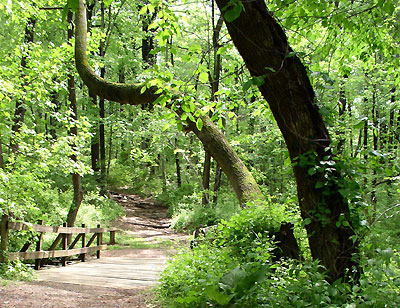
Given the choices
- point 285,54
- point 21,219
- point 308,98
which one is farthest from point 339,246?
point 21,219

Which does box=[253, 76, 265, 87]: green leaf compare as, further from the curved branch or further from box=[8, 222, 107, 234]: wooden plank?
box=[8, 222, 107, 234]: wooden plank

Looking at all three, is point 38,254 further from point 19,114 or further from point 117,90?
point 19,114

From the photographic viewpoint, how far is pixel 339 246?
113 inches

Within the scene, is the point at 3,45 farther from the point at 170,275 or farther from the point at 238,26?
the point at 238,26

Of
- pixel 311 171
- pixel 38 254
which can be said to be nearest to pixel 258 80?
pixel 311 171

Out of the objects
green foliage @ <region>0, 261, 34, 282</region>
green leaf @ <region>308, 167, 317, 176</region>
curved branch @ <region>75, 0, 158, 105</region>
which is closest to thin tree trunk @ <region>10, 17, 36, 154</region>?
green foliage @ <region>0, 261, 34, 282</region>

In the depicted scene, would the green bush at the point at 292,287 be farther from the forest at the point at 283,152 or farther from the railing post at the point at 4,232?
the railing post at the point at 4,232

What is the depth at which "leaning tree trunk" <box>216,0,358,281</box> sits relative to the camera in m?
2.88

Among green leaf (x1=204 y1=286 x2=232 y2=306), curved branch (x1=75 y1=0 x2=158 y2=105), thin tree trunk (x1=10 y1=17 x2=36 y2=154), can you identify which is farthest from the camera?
thin tree trunk (x1=10 y1=17 x2=36 y2=154)

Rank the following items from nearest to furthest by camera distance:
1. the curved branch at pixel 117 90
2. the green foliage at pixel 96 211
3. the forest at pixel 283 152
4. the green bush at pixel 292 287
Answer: the green bush at pixel 292 287 → the forest at pixel 283 152 → the curved branch at pixel 117 90 → the green foliage at pixel 96 211

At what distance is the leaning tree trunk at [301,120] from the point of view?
9.45ft

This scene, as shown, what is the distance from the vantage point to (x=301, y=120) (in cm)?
296

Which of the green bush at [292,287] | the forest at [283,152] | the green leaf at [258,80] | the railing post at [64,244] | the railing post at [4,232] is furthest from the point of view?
the railing post at [64,244]

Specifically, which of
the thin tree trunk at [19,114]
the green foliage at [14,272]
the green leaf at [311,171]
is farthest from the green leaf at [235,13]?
the thin tree trunk at [19,114]
